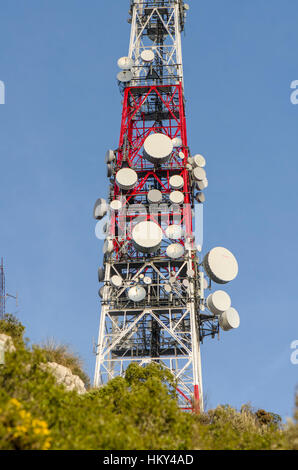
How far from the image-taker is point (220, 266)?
49344 millimetres

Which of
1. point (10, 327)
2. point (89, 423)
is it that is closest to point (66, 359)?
point (10, 327)

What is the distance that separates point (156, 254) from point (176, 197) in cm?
434

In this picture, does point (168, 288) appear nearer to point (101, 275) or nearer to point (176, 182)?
point (101, 275)

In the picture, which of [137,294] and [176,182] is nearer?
[137,294]

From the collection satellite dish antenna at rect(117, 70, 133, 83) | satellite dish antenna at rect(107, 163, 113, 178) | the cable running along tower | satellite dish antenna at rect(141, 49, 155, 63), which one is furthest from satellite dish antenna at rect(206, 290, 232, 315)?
satellite dish antenna at rect(141, 49, 155, 63)

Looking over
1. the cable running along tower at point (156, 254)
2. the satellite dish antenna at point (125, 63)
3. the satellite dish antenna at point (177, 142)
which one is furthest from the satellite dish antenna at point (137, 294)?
the satellite dish antenna at point (125, 63)

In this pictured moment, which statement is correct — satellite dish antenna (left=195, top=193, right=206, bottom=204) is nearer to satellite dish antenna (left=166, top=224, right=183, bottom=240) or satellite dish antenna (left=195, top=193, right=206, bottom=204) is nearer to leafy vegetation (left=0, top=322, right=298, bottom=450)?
satellite dish antenna (left=166, top=224, right=183, bottom=240)

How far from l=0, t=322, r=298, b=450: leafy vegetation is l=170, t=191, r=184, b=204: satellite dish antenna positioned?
851 inches

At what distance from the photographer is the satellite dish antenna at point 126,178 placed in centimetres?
5125

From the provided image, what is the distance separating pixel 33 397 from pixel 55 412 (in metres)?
1.08

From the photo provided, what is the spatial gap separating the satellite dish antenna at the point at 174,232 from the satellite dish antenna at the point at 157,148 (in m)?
5.06
